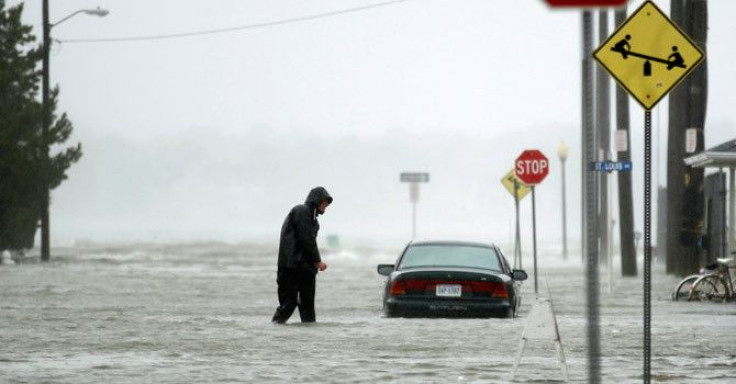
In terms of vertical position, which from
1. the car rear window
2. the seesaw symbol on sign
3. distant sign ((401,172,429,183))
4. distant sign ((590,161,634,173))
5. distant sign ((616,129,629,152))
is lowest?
the car rear window

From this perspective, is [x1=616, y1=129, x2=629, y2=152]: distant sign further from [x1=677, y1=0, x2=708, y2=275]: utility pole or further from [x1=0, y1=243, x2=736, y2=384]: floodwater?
[x1=0, y1=243, x2=736, y2=384]: floodwater

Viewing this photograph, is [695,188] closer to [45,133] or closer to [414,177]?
[414,177]

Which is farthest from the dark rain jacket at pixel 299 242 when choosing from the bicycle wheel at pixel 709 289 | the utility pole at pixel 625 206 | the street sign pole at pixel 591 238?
the utility pole at pixel 625 206

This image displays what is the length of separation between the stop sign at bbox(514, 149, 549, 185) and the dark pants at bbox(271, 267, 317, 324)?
15039 millimetres

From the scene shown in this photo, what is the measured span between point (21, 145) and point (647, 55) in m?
40.0

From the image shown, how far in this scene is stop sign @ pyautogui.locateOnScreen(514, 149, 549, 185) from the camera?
36.2 meters

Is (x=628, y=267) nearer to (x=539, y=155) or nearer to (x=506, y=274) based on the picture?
(x=539, y=155)

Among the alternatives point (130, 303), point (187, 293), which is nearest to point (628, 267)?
point (187, 293)

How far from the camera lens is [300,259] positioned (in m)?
21.5

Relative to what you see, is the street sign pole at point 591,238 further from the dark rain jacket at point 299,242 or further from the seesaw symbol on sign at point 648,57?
the dark rain jacket at point 299,242

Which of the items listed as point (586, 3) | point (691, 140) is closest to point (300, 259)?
point (586, 3)

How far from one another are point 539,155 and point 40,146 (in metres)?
19.8

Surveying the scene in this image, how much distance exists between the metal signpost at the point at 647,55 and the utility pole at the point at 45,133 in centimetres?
3907

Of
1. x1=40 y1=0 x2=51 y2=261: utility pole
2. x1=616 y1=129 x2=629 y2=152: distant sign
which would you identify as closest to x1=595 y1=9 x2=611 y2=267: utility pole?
x1=616 y1=129 x2=629 y2=152: distant sign
